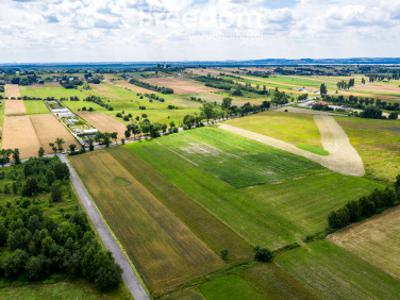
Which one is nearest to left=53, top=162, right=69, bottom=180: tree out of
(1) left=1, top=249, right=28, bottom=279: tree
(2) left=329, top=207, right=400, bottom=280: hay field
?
(1) left=1, top=249, right=28, bottom=279: tree

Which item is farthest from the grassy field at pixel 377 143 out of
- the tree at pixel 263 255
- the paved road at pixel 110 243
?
the paved road at pixel 110 243

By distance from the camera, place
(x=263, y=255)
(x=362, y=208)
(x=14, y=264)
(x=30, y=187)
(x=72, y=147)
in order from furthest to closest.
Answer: (x=72, y=147), (x=30, y=187), (x=362, y=208), (x=263, y=255), (x=14, y=264)

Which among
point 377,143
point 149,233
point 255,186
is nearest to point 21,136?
point 149,233

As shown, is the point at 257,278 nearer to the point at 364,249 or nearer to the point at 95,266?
the point at 364,249

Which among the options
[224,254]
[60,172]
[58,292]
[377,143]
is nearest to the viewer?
[58,292]

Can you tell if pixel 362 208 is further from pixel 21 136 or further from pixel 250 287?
pixel 21 136

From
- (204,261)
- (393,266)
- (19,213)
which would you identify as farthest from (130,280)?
(393,266)

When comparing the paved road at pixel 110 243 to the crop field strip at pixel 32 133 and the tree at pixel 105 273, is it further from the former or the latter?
the crop field strip at pixel 32 133
